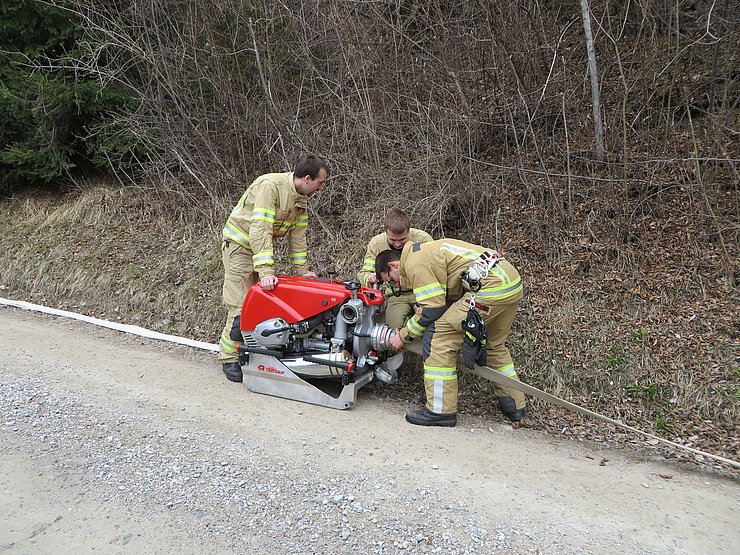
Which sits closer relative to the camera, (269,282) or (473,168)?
(269,282)

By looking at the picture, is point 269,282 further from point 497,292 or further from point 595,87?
point 595,87

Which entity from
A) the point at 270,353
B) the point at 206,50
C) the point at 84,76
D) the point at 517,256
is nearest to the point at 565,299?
the point at 517,256

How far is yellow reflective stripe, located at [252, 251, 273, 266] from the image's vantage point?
430cm

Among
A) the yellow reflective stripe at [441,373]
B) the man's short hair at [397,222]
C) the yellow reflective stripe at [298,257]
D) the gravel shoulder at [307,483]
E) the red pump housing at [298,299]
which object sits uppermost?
the man's short hair at [397,222]

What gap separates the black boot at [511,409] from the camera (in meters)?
4.22

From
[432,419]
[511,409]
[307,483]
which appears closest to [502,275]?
[511,409]

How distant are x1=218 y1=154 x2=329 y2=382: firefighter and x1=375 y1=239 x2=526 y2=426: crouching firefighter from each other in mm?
1074

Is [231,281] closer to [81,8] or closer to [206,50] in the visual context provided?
[206,50]

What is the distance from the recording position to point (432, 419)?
4039 mm

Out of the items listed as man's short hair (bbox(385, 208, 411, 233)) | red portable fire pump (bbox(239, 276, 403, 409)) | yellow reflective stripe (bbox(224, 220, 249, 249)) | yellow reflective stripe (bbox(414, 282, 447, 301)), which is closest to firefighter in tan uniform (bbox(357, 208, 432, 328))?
man's short hair (bbox(385, 208, 411, 233))

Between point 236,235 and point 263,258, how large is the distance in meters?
0.55

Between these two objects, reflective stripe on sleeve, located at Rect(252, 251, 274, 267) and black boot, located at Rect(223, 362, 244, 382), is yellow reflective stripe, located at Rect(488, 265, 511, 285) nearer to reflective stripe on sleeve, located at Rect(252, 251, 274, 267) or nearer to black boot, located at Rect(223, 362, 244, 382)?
reflective stripe on sleeve, located at Rect(252, 251, 274, 267)

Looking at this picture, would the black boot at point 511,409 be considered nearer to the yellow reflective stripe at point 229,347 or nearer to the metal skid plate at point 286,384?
the metal skid plate at point 286,384

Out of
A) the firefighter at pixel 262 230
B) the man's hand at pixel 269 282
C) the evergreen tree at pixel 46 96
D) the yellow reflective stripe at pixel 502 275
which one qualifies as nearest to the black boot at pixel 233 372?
the firefighter at pixel 262 230
